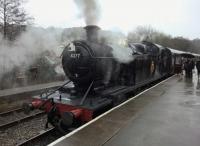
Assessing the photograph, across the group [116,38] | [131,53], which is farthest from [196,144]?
[116,38]

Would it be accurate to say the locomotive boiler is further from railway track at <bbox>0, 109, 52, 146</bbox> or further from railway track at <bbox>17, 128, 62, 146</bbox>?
railway track at <bbox>0, 109, 52, 146</bbox>

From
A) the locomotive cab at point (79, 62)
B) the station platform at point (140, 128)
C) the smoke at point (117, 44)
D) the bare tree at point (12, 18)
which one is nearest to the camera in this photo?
the station platform at point (140, 128)

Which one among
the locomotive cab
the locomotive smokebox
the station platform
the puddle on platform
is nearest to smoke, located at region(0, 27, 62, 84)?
the locomotive smokebox

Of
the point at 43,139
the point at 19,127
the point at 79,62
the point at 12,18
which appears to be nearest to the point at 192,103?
the point at 79,62

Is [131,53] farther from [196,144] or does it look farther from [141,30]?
[141,30]

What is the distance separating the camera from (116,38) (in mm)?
9203

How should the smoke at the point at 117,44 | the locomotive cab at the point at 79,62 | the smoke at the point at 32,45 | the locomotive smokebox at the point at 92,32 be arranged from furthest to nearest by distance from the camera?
1. the smoke at the point at 32,45
2. the smoke at the point at 117,44
3. the locomotive smokebox at the point at 92,32
4. the locomotive cab at the point at 79,62

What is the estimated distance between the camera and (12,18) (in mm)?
15391

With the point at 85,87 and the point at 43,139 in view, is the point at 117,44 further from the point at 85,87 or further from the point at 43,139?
the point at 43,139

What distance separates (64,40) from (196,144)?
6.49 m

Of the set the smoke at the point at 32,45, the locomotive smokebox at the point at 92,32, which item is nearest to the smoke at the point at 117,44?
the locomotive smokebox at the point at 92,32

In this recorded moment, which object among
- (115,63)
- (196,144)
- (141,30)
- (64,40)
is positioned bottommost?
→ (196,144)

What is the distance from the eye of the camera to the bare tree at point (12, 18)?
14517 mm

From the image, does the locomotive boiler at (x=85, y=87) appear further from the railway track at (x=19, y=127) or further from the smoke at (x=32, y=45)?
the smoke at (x=32, y=45)
